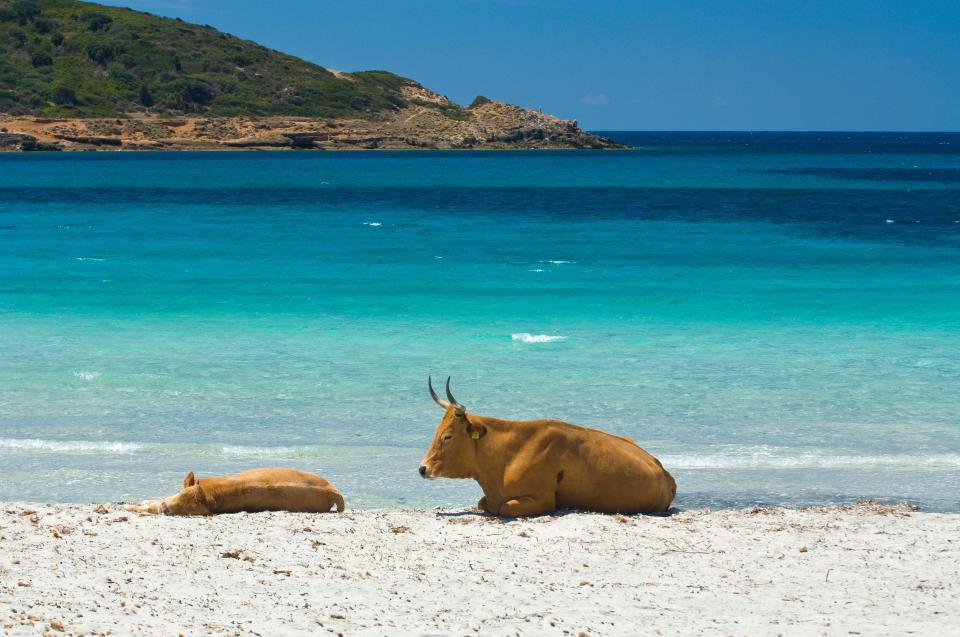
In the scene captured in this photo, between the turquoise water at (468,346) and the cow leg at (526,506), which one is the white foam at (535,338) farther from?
the cow leg at (526,506)

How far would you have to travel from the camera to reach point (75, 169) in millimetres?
90000

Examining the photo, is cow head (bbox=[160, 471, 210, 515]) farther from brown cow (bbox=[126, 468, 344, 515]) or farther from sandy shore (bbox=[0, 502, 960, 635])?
sandy shore (bbox=[0, 502, 960, 635])

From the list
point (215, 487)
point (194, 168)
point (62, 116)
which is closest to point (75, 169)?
point (194, 168)

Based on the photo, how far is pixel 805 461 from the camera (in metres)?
13.6

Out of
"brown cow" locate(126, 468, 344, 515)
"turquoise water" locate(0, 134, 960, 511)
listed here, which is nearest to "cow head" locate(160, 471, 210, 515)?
"brown cow" locate(126, 468, 344, 515)

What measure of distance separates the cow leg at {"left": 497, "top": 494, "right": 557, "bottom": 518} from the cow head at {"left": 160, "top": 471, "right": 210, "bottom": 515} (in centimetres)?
270

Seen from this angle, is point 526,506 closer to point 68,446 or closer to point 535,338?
point 68,446

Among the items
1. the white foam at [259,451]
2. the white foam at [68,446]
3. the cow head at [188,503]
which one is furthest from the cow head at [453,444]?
the white foam at [68,446]

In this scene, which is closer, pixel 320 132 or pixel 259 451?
pixel 259 451

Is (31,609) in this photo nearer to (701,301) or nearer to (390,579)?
(390,579)

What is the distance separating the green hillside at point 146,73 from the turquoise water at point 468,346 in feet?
303

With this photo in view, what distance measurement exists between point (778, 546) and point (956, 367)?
34.7ft

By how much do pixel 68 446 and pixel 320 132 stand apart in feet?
420

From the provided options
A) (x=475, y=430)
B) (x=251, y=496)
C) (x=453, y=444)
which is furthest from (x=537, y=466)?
(x=251, y=496)
